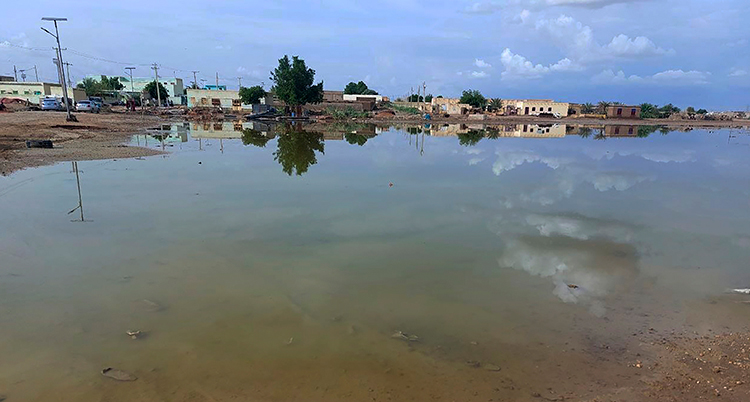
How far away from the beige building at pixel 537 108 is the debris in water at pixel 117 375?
266ft

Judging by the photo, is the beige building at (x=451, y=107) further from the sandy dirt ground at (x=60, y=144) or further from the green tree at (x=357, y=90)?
the sandy dirt ground at (x=60, y=144)

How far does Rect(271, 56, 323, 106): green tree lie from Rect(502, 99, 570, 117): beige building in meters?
42.2

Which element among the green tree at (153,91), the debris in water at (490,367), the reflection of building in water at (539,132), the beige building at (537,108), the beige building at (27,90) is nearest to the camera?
the debris in water at (490,367)

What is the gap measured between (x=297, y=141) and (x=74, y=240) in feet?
65.4

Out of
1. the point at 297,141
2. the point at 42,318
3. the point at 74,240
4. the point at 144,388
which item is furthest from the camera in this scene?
the point at 297,141

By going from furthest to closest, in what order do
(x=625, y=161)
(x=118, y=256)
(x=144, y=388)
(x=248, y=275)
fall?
(x=625, y=161) → (x=118, y=256) → (x=248, y=275) → (x=144, y=388)

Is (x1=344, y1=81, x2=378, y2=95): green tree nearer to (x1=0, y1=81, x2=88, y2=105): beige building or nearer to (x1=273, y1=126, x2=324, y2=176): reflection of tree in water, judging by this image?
(x1=0, y1=81, x2=88, y2=105): beige building

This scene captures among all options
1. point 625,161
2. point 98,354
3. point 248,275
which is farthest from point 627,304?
point 625,161

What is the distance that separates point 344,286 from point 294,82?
4789 centimetres

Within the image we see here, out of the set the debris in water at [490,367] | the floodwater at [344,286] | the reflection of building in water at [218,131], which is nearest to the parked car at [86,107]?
the reflection of building in water at [218,131]

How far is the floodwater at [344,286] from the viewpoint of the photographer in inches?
166

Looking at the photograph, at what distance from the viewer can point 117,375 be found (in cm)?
413

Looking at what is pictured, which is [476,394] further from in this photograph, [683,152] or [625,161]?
[683,152]

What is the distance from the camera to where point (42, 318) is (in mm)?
5074
